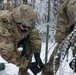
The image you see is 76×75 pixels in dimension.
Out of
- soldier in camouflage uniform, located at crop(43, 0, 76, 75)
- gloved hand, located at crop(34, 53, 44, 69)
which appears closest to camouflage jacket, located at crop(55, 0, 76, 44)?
soldier in camouflage uniform, located at crop(43, 0, 76, 75)

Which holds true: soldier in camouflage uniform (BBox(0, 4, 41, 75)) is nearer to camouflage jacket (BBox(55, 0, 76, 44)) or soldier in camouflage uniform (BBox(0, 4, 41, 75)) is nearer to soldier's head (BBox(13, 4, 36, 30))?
soldier's head (BBox(13, 4, 36, 30))

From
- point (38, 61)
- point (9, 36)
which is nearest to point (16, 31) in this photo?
point (9, 36)

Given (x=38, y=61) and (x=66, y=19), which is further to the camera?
(x=38, y=61)

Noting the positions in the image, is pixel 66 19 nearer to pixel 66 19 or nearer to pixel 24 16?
pixel 66 19

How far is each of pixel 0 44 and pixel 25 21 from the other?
1.49 ft

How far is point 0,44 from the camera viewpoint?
4.27m

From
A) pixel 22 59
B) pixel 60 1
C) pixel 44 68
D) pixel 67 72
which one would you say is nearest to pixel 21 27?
pixel 22 59

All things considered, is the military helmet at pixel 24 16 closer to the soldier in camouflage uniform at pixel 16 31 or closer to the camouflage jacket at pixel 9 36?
the soldier in camouflage uniform at pixel 16 31

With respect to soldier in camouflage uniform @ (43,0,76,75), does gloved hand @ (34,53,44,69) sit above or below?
below

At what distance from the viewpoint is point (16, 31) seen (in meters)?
4.37

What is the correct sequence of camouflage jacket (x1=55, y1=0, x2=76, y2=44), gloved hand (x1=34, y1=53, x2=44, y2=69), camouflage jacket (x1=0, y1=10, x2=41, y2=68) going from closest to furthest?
camouflage jacket (x1=55, y1=0, x2=76, y2=44) < camouflage jacket (x1=0, y1=10, x2=41, y2=68) < gloved hand (x1=34, y1=53, x2=44, y2=69)

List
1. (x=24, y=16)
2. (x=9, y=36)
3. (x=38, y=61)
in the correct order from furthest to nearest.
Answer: (x=38, y=61), (x=9, y=36), (x=24, y=16)

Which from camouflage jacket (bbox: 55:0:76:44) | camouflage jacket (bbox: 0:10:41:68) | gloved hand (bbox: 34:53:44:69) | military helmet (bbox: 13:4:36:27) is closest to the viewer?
camouflage jacket (bbox: 55:0:76:44)

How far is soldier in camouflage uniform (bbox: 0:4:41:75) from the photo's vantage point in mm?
4137
